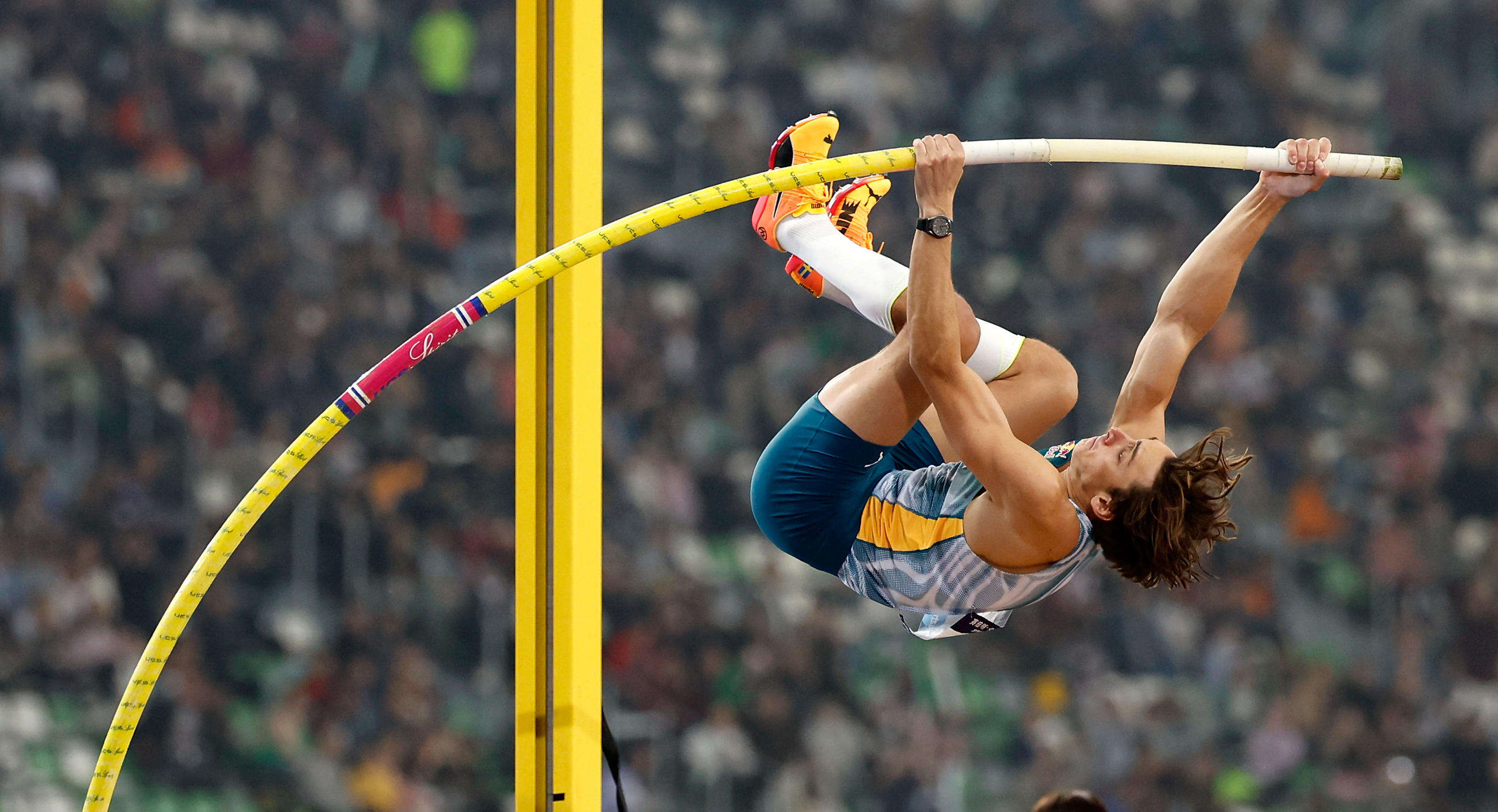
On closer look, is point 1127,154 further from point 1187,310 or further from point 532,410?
point 532,410

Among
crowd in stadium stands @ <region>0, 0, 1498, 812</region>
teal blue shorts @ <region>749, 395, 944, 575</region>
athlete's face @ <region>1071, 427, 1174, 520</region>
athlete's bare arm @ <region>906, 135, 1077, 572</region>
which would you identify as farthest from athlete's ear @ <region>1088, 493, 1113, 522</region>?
crowd in stadium stands @ <region>0, 0, 1498, 812</region>

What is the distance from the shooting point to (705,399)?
163 inches

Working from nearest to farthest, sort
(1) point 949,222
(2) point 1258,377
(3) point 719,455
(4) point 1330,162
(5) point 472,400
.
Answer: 1. (1) point 949,222
2. (4) point 1330,162
3. (5) point 472,400
4. (3) point 719,455
5. (2) point 1258,377

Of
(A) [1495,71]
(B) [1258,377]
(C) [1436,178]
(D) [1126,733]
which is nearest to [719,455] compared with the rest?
(D) [1126,733]

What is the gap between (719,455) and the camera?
414 centimetres

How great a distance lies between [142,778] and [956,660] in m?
2.30

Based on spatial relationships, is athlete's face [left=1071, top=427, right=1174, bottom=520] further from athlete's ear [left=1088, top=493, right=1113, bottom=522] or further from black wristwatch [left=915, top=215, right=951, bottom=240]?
black wristwatch [left=915, top=215, right=951, bottom=240]

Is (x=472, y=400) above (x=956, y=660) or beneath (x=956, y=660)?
above

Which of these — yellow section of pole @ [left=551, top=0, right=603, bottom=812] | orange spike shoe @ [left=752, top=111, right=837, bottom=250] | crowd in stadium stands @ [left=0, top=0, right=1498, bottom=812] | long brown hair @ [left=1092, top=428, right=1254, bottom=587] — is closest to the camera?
long brown hair @ [left=1092, top=428, right=1254, bottom=587]

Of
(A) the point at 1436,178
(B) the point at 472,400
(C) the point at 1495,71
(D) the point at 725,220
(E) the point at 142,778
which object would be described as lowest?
(E) the point at 142,778

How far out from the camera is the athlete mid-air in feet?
7.36

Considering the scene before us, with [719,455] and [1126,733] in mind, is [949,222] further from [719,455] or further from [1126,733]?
[1126,733]

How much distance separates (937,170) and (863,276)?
334 mm

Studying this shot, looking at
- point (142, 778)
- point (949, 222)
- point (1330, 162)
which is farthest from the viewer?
point (142, 778)
